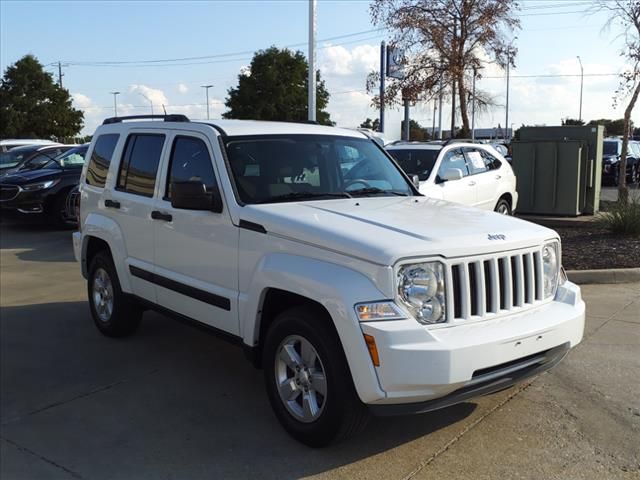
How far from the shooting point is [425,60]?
56.6 ft

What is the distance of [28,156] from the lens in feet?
55.9

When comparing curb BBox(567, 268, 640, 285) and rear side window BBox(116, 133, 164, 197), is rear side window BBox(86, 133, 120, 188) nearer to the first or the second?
rear side window BBox(116, 133, 164, 197)

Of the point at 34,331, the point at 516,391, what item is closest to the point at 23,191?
the point at 34,331

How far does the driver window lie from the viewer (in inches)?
391

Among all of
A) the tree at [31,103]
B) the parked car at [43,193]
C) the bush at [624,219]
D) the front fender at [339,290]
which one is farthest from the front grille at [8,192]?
the tree at [31,103]

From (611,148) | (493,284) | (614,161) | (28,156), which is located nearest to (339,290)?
(493,284)

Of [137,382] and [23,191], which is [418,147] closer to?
[137,382]

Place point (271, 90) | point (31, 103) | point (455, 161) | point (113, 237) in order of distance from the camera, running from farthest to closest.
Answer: point (271, 90) → point (31, 103) → point (455, 161) → point (113, 237)

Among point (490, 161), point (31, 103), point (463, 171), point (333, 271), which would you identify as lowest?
point (333, 271)

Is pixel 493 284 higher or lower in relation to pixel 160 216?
lower

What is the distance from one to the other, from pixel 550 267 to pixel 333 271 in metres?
1.49

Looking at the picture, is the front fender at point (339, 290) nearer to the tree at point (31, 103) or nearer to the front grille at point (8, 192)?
the front grille at point (8, 192)

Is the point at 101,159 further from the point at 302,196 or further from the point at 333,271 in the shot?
the point at 333,271

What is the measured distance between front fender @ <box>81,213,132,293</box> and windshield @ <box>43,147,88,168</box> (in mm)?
8363
